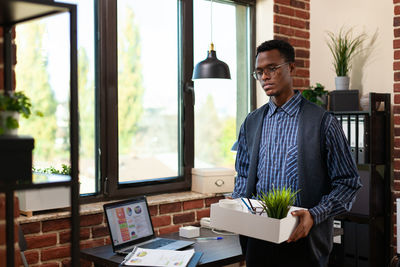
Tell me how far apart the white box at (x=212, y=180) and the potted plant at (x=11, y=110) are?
2.24 metres

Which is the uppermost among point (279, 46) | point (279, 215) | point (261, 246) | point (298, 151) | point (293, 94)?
point (279, 46)

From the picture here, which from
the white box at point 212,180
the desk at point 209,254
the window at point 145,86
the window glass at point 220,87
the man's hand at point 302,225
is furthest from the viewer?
the window glass at point 220,87

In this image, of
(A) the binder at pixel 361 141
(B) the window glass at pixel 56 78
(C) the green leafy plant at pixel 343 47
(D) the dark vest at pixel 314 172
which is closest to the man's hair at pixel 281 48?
(D) the dark vest at pixel 314 172

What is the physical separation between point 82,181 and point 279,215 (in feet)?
5.06

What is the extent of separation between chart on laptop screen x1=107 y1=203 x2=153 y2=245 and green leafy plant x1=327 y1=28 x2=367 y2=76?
6.65 ft

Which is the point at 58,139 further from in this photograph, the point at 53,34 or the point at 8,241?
the point at 53,34

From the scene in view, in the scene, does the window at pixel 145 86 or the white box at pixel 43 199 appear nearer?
the white box at pixel 43 199

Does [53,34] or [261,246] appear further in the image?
[53,34]

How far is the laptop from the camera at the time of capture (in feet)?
8.15

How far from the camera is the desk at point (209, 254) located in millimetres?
2330

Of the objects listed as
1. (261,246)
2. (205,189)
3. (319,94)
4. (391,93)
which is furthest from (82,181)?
(391,93)

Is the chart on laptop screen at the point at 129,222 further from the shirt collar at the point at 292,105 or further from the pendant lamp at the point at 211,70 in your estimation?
the shirt collar at the point at 292,105

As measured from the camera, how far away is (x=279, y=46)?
7.02 feet

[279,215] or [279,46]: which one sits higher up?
[279,46]
